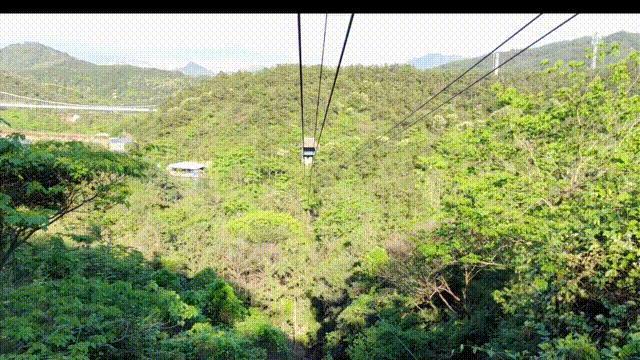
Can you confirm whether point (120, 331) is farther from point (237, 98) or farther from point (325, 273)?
point (237, 98)

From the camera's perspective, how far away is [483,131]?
6.64 metres

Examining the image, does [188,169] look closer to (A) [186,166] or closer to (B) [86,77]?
(A) [186,166]

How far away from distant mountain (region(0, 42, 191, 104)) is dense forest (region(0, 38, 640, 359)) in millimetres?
22939

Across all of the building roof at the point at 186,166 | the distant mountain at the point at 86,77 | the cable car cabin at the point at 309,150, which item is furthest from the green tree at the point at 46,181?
the distant mountain at the point at 86,77

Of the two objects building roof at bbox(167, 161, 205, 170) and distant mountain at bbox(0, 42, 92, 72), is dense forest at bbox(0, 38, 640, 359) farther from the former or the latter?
distant mountain at bbox(0, 42, 92, 72)

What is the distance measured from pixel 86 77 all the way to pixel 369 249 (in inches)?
1510

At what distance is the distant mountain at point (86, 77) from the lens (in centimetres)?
3584

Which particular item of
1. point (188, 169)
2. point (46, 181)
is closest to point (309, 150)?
point (188, 169)

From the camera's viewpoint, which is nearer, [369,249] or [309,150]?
[369,249]

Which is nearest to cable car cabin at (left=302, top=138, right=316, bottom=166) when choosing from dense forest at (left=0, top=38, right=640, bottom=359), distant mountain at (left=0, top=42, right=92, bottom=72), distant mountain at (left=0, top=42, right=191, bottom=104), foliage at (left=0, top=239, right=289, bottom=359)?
dense forest at (left=0, top=38, right=640, bottom=359)

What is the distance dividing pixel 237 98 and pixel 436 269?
87.7 ft

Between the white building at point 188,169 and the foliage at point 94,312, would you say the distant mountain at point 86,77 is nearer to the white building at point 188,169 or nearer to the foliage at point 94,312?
the white building at point 188,169

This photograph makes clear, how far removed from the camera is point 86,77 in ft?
134
